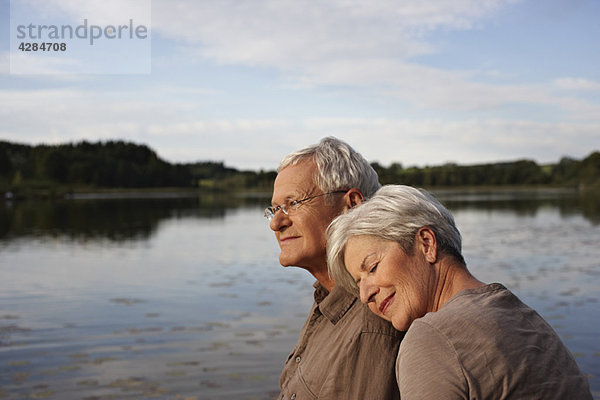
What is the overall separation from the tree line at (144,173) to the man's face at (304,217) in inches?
4164

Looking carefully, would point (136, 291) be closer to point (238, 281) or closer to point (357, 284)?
point (238, 281)

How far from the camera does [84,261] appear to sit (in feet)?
58.9

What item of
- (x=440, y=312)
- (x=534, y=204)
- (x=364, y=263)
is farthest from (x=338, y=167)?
(x=534, y=204)

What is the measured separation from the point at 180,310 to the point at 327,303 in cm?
871

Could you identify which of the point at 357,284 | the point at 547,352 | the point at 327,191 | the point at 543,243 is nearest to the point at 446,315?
the point at 547,352

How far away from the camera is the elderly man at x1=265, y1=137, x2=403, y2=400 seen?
240cm

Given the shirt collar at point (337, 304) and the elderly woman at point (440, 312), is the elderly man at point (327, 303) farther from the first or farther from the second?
the elderly woman at point (440, 312)

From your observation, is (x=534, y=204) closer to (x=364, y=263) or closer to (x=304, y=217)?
(x=304, y=217)

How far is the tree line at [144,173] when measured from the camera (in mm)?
123438

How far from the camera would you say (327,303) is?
2686 mm

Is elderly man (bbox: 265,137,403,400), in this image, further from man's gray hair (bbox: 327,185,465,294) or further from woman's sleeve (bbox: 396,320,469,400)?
woman's sleeve (bbox: 396,320,469,400)

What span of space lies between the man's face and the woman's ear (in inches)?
35.3

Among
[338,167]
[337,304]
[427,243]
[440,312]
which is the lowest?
[337,304]

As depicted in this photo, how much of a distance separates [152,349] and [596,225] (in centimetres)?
2552
